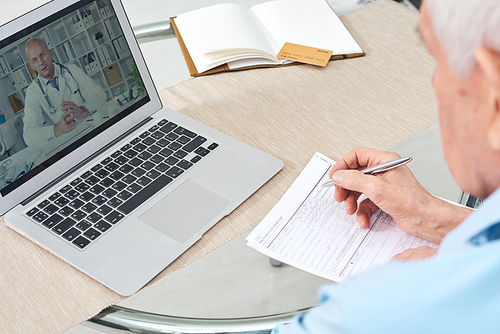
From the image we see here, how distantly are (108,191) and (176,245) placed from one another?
0.19 meters

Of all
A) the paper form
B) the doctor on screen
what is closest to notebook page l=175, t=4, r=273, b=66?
the doctor on screen

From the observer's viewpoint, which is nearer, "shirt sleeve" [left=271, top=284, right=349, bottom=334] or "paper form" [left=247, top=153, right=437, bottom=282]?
"shirt sleeve" [left=271, top=284, right=349, bottom=334]

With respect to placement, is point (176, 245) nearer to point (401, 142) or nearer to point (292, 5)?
point (401, 142)

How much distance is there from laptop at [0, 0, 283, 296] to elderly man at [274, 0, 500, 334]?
16.8 inches

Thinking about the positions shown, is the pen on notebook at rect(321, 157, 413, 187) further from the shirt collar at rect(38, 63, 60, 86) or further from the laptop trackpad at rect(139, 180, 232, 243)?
the shirt collar at rect(38, 63, 60, 86)

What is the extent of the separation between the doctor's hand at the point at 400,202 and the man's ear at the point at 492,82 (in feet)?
1.42

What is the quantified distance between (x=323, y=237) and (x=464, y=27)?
0.51m

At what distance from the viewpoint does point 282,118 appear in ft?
3.79

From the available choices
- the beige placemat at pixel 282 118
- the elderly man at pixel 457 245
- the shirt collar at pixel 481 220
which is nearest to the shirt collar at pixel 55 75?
the beige placemat at pixel 282 118

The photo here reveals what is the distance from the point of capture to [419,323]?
42cm

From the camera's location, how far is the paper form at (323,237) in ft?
2.75

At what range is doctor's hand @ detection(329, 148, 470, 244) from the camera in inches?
34.0

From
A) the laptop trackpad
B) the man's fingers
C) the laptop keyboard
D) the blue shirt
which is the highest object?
the blue shirt

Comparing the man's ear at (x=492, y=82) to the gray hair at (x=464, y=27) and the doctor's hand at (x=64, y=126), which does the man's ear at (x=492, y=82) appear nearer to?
the gray hair at (x=464, y=27)
